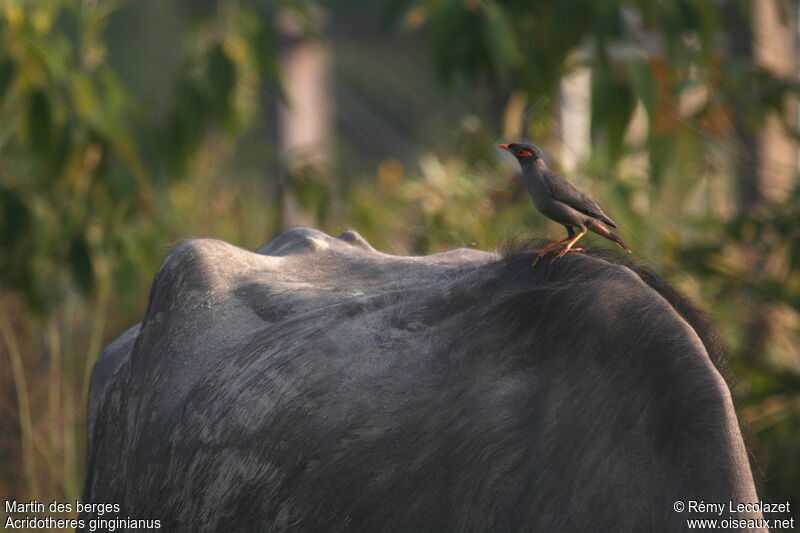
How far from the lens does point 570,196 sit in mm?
2131

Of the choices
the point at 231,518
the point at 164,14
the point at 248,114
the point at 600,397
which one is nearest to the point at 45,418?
the point at 248,114

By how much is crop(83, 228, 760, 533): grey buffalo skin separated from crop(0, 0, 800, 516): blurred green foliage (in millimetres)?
1448

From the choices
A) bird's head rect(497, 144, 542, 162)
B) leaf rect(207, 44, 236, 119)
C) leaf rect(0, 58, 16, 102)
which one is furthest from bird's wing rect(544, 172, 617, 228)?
leaf rect(207, 44, 236, 119)

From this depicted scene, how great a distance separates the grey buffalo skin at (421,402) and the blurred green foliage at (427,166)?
145 cm

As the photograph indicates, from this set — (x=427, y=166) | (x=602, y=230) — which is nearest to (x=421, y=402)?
(x=602, y=230)

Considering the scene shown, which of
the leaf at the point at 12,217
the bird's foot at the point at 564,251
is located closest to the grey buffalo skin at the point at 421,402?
the bird's foot at the point at 564,251

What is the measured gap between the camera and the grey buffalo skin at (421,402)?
174cm

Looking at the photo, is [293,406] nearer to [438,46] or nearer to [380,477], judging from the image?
[380,477]

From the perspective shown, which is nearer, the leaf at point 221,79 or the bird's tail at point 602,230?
the bird's tail at point 602,230

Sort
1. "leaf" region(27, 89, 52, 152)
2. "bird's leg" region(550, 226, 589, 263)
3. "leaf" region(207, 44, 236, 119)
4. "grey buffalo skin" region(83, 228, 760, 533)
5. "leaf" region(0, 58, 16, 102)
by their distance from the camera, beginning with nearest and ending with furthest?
1. "grey buffalo skin" region(83, 228, 760, 533)
2. "bird's leg" region(550, 226, 589, 263)
3. "leaf" region(0, 58, 16, 102)
4. "leaf" region(27, 89, 52, 152)
5. "leaf" region(207, 44, 236, 119)

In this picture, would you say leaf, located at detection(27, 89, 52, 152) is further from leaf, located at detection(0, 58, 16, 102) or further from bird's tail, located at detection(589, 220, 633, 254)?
bird's tail, located at detection(589, 220, 633, 254)

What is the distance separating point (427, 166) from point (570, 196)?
11.6 feet

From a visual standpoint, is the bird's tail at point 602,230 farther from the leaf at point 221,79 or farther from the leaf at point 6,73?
the leaf at point 221,79

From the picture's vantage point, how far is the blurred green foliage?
13.8 ft
